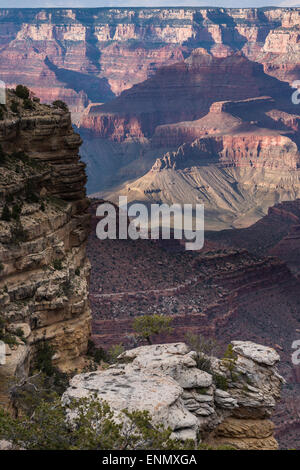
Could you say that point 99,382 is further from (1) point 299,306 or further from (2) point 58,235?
(1) point 299,306

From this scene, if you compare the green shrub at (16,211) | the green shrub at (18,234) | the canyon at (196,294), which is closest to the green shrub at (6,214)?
the green shrub at (16,211)

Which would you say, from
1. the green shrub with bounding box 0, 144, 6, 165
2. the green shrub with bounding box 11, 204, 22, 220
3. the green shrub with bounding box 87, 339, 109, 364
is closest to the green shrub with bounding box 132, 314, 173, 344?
the green shrub with bounding box 87, 339, 109, 364

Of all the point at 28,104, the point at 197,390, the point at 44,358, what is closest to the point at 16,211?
the point at 44,358

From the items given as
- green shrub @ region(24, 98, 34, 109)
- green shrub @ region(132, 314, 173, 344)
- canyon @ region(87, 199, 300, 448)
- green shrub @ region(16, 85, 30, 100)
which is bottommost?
canyon @ region(87, 199, 300, 448)

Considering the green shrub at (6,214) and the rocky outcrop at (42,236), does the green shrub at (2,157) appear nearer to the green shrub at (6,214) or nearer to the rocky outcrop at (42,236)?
the rocky outcrop at (42,236)

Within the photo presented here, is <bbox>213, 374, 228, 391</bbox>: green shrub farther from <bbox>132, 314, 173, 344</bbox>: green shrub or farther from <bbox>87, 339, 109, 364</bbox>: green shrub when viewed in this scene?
<bbox>132, 314, 173, 344</bbox>: green shrub

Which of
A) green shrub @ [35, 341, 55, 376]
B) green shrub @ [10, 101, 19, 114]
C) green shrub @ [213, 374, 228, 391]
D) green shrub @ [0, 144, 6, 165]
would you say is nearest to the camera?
green shrub @ [213, 374, 228, 391]
